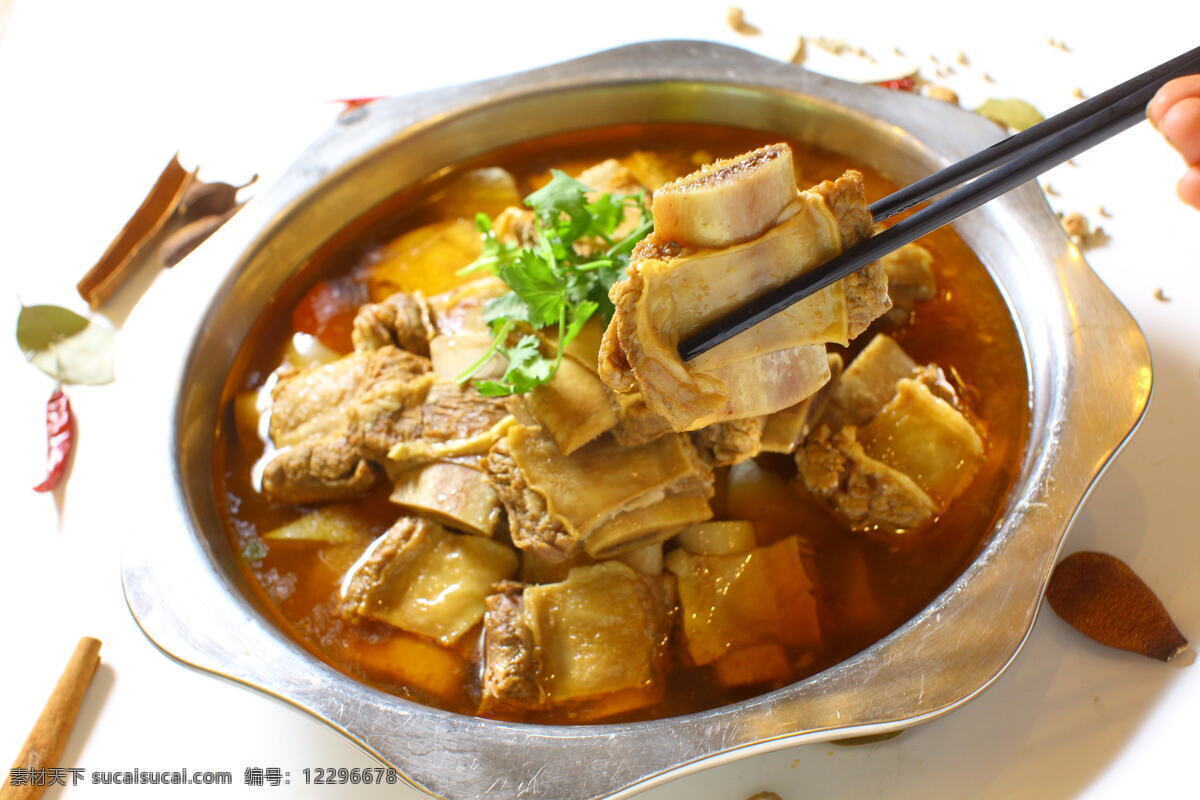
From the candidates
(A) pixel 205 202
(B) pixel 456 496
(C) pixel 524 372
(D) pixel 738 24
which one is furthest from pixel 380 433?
(D) pixel 738 24

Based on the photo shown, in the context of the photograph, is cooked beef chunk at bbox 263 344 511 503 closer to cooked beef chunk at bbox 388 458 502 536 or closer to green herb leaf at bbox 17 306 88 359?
cooked beef chunk at bbox 388 458 502 536

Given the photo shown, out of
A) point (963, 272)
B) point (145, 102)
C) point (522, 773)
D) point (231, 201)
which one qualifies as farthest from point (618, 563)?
point (145, 102)

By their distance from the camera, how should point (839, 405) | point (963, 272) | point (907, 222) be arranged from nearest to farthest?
point (907, 222), point (839, 405), point (963, 272)

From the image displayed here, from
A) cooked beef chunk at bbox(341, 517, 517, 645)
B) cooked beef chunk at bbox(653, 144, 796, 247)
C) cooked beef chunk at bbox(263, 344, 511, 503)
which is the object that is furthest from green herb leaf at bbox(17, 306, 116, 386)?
cooked beef chunk at bbox(653, 144, 796, 247)

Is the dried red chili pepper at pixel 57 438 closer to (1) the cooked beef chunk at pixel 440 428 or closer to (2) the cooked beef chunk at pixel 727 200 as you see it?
(1) the cooked beef chunk at pixel 440 428

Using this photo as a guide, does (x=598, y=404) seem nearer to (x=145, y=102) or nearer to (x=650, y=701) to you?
(x=650, y=701)

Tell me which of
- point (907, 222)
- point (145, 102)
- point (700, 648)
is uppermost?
point (907, 222)

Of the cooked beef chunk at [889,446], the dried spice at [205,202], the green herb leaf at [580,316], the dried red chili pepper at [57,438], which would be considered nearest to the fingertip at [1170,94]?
the cooked beef chunk at [889,446]
